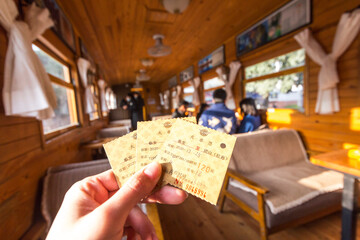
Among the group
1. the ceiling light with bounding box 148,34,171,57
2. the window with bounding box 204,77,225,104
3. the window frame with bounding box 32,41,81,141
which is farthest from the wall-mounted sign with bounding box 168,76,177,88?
the window frame with bounding box 32,41,81,141

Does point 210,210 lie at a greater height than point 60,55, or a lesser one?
A: lesser

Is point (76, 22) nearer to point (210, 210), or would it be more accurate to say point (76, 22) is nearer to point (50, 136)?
point (50, 136)

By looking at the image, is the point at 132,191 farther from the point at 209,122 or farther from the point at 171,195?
the point at 209,122

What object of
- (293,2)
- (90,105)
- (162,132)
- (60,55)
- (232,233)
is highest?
(293,2)

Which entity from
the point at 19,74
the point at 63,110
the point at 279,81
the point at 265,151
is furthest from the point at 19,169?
the point at 279,81

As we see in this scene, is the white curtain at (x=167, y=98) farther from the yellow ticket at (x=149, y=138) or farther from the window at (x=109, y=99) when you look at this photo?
the yellow ticket at (x=149, y=138)

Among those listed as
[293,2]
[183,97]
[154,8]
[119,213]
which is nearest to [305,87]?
[293,2]

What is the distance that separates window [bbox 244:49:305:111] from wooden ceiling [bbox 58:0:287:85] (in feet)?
2.69

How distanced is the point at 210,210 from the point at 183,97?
5439 millimetres

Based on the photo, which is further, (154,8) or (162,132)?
(154,8)

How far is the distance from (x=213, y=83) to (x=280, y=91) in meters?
2.14

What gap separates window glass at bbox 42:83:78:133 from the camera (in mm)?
1771

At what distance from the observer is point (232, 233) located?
1.53 metres

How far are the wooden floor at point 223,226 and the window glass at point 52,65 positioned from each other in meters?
1.96
